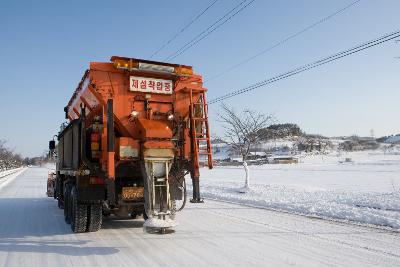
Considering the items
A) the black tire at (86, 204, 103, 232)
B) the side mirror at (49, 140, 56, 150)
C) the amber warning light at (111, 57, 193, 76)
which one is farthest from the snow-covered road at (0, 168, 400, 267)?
the side mirror at (49, 140, 56, 150)

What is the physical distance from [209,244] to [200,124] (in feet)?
9.88

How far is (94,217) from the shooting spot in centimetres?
827

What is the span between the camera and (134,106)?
817 cm

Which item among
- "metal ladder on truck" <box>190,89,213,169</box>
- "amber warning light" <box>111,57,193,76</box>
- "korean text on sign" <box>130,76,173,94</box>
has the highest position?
"amber warning light" <box>111,57,193,76</box>

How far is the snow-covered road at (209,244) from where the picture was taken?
5863mm

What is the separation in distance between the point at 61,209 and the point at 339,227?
909 centimetres

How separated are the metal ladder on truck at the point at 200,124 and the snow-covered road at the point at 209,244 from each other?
5.72ft

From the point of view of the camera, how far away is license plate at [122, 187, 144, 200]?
789 cm

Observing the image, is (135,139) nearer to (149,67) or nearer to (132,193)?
(132,193)

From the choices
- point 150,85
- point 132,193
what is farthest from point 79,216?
point 150,85

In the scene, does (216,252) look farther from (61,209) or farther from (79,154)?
(61,209)

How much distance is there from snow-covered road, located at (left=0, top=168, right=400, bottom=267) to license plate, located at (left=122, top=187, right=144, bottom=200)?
804 millimetres

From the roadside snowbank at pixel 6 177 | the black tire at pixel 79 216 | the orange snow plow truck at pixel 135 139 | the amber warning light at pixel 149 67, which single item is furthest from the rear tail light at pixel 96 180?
the roadside snowbank at pixel 6 177

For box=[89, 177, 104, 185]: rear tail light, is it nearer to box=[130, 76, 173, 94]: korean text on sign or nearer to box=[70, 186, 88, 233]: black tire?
box=[70, 186, 88, 233]: black tire
